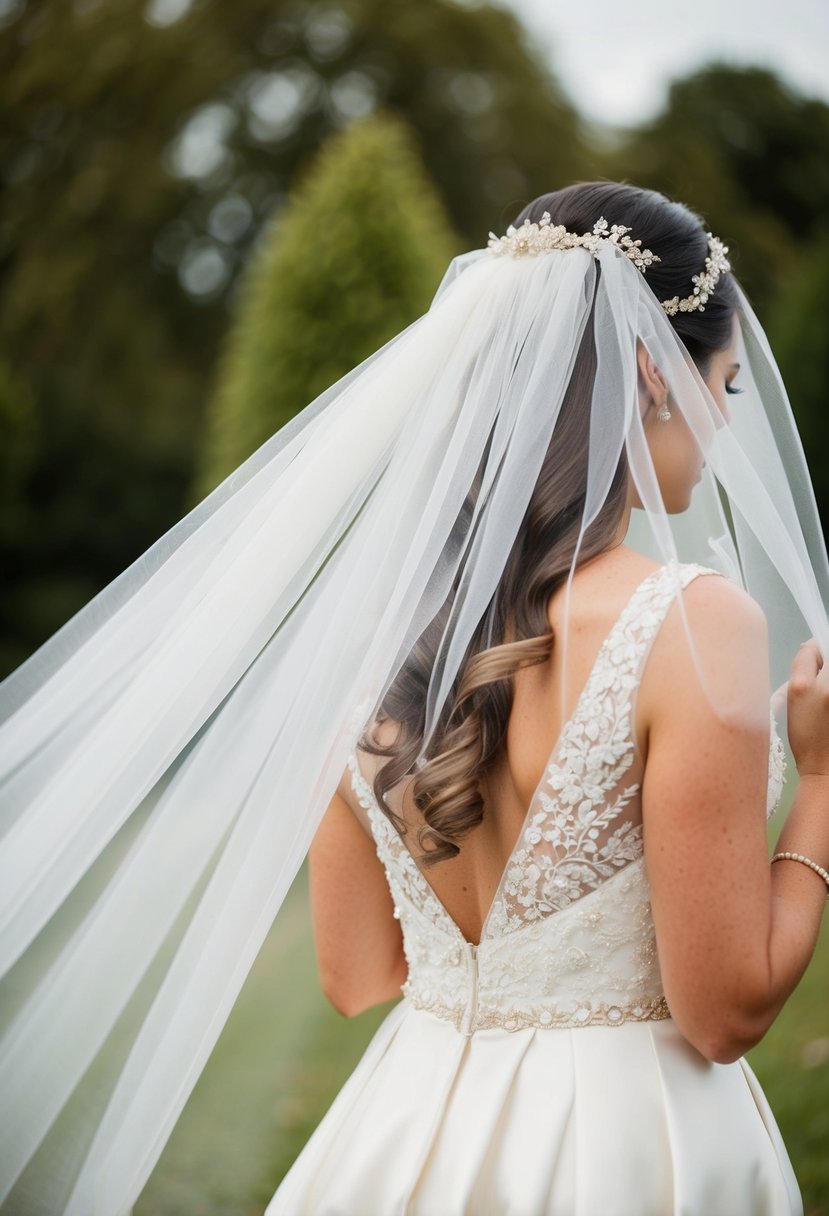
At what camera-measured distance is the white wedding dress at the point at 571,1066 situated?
5.20 feet

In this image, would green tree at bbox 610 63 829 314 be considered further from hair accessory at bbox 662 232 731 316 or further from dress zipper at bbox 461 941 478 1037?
dress zipper at bbox 461 941 478 1037

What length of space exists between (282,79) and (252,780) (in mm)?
15581

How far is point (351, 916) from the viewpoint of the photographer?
80.6 inches

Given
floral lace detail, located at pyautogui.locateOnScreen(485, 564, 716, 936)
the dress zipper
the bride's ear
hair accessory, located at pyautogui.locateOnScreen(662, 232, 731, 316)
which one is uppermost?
hair accessory, located at pyautogui.locateOnScreen(662, 232, 731, 316)

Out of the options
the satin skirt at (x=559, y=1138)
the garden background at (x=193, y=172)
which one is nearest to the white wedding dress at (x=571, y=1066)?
the satin skirt at (x=559, y=1138)

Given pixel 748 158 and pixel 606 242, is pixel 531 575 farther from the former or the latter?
pixel 748 158

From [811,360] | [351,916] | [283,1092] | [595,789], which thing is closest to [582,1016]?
[595,789]

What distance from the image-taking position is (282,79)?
50.4ft

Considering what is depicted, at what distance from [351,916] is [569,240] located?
124 cm

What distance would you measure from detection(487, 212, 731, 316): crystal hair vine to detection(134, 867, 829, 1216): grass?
122 inches

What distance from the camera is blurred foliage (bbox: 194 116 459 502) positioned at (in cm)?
598

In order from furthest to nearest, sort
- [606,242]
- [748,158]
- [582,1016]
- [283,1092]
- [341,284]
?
1. [748,158]
2. [341,284]
3. [283,1092]
4. [606,242]
5. [582,1016]

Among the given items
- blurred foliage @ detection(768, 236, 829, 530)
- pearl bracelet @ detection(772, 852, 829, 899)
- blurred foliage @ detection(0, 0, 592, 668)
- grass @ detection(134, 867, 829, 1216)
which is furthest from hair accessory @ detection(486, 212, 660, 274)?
blurred foliage @ detection(0, 0, 592, 668)

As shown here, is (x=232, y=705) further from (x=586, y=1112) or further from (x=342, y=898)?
(x=586, y=1112)
